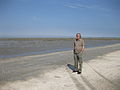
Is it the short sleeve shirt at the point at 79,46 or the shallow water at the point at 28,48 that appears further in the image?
the shallow water at the point at 28,48

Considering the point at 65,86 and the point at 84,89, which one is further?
the point at 65,86

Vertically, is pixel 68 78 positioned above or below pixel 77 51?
below

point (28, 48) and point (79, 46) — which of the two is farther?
point (28, 48)

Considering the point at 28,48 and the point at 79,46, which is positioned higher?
the point at 79,46

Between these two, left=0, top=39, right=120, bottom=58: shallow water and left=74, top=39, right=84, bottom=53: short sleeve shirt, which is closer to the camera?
left=74, top=39, right=84, bottom=53: short sleeve shirt

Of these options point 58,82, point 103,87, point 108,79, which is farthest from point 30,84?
point 108,79

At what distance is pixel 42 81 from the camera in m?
7.43

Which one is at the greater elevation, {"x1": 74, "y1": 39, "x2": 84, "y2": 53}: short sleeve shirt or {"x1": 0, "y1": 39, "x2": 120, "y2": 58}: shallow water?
{"x1": 74, "y1": 39, "x2": 84, "y2": 53}: short sleeve shirt

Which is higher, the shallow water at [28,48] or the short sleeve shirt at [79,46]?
the short sleeve shirt at [79,46]

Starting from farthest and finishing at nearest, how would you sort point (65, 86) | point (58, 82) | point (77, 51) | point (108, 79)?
point (77, 51), point (108, 79), point (58, 82), point (65, 86)

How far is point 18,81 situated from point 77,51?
3.22 meters

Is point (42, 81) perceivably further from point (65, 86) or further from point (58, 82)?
point (65, 86)

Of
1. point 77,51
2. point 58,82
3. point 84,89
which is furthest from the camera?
point 77,51

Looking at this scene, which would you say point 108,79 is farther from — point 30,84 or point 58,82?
point 30,84
